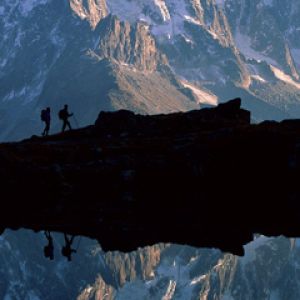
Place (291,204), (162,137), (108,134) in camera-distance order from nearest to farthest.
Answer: (291,204) → (162,137) → (108,134)

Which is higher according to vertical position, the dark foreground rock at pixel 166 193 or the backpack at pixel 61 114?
the backpack at pixel 61 114

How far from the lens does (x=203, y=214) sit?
91.4 meters

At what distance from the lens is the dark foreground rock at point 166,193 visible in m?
89.8

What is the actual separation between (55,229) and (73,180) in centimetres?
554

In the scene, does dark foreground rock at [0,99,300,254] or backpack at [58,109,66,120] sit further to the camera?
backpack at [58,109,66,120]

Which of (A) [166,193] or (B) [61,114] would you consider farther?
(B) [61,114]

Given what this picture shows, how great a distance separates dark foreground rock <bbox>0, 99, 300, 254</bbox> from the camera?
295ft

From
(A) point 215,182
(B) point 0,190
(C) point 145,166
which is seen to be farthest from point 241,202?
(B) point 0,190

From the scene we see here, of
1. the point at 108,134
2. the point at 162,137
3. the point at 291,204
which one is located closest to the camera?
the point at 291,204

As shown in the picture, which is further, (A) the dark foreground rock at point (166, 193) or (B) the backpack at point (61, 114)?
(B) the backpack at point (61, 114)

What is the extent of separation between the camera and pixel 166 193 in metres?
91.4

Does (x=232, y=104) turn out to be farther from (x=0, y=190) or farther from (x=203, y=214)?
(x=0, y=190)

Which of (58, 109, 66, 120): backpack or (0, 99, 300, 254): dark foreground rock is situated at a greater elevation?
(58, 109, 66, 120): backpack

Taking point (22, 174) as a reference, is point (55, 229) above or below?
below
